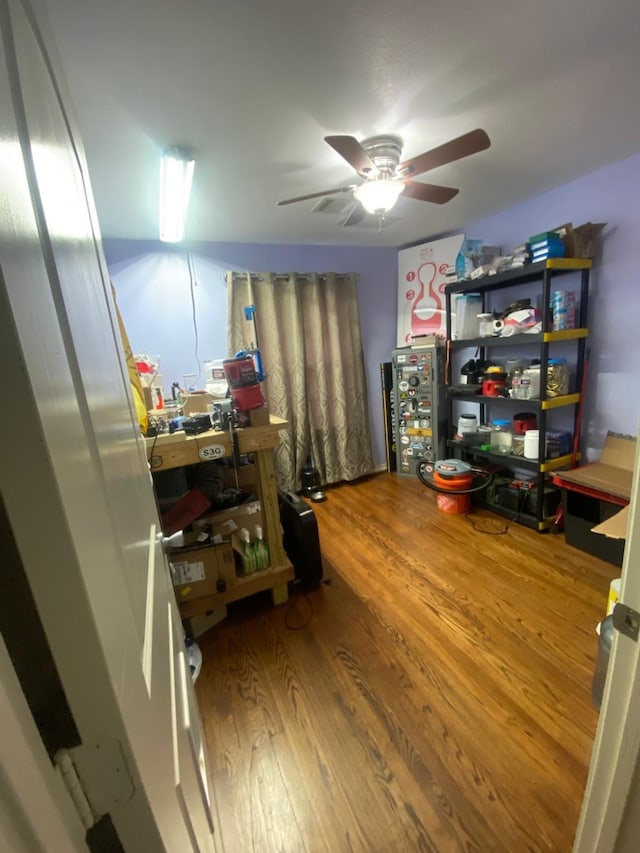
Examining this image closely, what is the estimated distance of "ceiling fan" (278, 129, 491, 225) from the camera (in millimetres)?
1406

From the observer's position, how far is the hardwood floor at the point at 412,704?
1.08 meters

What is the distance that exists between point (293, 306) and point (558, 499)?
8.46 ft

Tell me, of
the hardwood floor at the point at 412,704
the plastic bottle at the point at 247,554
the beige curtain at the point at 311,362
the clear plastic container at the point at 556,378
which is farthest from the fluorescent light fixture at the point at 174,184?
the clear plastic container at the point at 556,378

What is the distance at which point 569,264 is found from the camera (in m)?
2.22

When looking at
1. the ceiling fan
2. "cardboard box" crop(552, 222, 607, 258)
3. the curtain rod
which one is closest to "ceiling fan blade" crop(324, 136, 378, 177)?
the ceiling fan

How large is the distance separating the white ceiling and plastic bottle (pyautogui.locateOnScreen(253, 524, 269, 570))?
1.87m

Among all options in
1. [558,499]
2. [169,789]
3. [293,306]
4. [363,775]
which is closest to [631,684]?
[169,789]

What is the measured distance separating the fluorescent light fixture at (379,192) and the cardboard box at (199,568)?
1813 mm

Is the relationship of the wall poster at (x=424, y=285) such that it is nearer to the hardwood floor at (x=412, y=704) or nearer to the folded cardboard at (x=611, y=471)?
the folded cardboard at (x=611, y=471)

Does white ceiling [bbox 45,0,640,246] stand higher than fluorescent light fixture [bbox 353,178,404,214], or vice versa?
white ceiling [bbox 45,0,640,246]

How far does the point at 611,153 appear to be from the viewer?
6.62 feet

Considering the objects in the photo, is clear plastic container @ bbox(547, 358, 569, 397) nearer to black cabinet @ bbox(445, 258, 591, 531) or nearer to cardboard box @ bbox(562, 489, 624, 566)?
black cabinet @ bbox(445, 258, 591, 531)

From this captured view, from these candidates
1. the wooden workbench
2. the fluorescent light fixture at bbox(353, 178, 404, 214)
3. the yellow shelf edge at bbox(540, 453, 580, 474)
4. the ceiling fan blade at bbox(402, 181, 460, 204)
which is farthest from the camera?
the yellow shelf edge at bbox(540, 453, 580, 474)

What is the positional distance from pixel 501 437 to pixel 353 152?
2.19 metres
